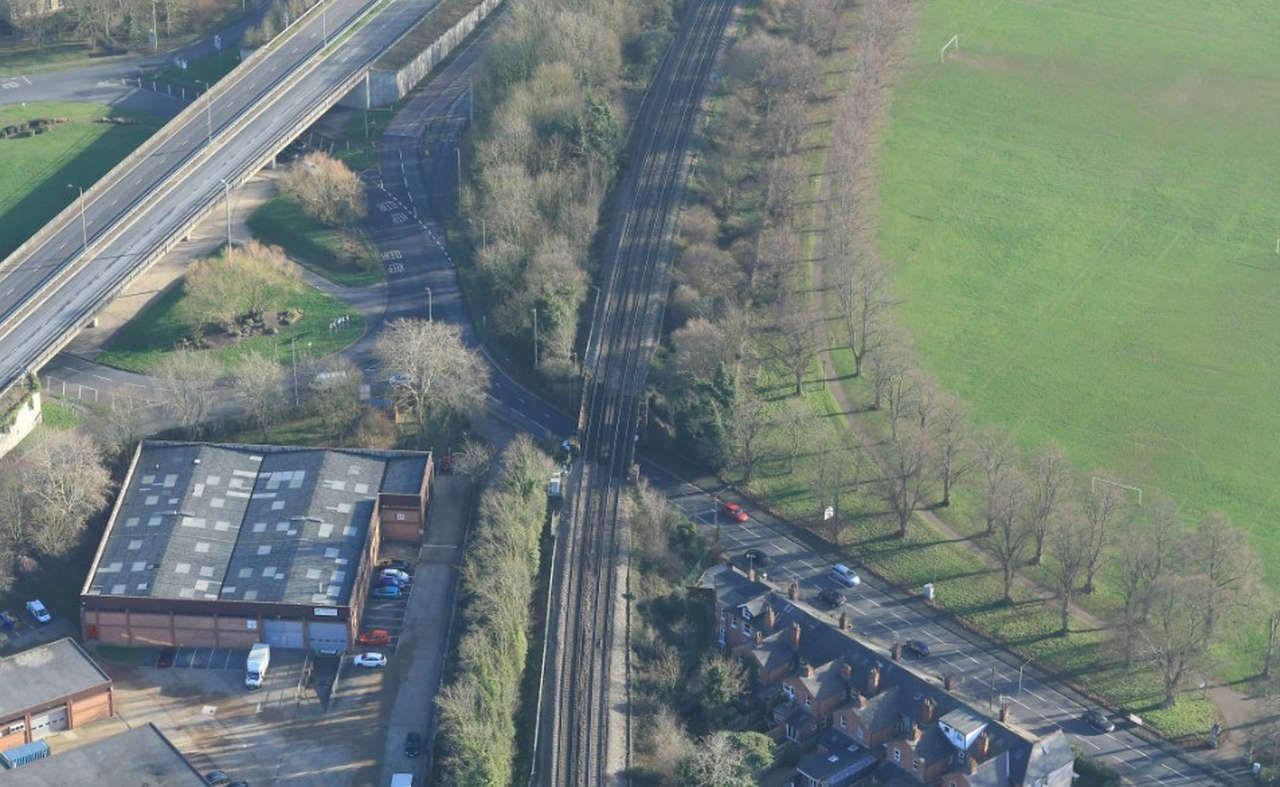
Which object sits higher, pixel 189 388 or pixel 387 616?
pixel 189 388

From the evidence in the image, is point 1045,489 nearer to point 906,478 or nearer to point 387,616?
point 906,478

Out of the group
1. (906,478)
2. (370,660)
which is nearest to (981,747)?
(906,478)

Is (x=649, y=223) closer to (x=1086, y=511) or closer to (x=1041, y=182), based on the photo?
(x=1041, y=182)

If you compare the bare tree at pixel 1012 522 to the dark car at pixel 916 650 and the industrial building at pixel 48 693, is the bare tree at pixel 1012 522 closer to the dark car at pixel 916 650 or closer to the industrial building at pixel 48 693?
the dark car at pixel 916 650

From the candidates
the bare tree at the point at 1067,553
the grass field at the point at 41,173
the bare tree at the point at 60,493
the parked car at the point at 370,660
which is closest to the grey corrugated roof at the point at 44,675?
the bare tree at the point at 60,493

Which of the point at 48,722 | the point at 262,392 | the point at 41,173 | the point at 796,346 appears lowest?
the point at 48,722

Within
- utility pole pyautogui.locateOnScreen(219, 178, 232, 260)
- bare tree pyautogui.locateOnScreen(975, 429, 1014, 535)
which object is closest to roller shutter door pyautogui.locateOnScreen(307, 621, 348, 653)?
bare tree pyautogui.locateOnScreen(975, 429, 1014, 535)

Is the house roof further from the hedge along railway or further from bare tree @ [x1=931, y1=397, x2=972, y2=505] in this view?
bare tree @ [x1=931, y1=397, x2=972, y2=505]
